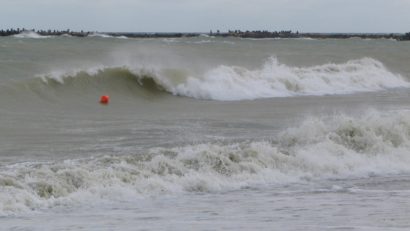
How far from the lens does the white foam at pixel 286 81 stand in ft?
84.6

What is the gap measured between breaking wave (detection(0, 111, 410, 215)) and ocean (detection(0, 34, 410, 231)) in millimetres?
23

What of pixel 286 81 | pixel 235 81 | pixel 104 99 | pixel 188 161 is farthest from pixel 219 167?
pixel 286 81

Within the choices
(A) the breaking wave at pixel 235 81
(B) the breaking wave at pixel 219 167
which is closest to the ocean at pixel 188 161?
(B) the breaking wave at pixel 219 167

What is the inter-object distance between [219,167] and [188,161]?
0.43 meters

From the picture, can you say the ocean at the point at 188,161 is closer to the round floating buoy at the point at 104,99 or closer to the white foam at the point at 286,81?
the round floating buoy at the point at 104,99

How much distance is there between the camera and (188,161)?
1141cm

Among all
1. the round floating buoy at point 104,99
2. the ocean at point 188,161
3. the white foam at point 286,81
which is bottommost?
the white foam at point 286,81

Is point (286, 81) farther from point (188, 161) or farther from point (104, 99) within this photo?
point (188, 161)

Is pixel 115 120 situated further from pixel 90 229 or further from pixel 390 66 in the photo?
pixel 390 66

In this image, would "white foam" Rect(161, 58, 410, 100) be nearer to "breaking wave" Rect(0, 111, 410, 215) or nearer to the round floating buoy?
the round floating buoy

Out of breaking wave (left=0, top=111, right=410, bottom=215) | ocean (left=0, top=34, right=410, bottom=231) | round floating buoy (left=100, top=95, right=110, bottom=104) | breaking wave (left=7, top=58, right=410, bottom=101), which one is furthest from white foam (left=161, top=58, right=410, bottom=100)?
breaking wave (left=0, top=111, right=410, bottom=215)

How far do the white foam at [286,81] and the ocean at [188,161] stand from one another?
1.78 meters

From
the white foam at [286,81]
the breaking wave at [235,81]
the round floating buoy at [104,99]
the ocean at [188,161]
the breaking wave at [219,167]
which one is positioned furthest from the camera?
the white foam at [286,81]

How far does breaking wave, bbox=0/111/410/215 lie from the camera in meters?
9.52
